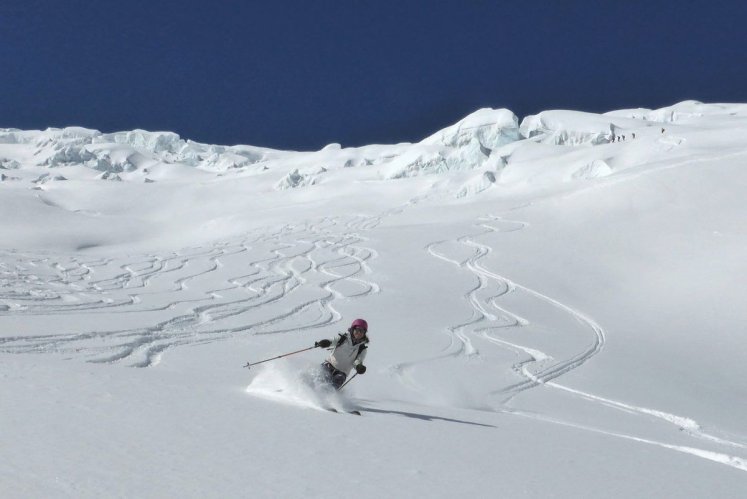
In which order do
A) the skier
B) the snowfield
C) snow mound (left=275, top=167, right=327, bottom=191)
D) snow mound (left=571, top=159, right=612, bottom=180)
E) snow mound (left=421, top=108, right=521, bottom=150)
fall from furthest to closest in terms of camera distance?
1. snow mound (left=421, top=108, right=521, bottom=150)
2. snow mound (left=275, top=167, right=327, bottom=191)
3. snow mound (left=571, top=159, right=612, bottom=180)
4. the skier
5. the snowfield

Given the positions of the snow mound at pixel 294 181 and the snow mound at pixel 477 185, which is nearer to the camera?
the snow mound at pixel 477 185

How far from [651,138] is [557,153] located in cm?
821

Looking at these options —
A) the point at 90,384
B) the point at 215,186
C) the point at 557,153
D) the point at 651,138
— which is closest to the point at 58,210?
the point at 215,186

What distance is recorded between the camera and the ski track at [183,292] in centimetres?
971

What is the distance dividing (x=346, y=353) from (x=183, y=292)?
30.2 feet

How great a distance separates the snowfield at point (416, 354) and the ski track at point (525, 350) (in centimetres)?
6

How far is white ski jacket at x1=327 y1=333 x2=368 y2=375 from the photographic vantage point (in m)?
6.80

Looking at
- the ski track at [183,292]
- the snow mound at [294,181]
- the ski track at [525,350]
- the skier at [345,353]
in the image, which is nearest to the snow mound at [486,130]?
the snow mound at [294,181]

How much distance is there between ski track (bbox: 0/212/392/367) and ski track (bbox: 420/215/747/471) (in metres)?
2.72

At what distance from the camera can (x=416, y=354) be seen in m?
10.8

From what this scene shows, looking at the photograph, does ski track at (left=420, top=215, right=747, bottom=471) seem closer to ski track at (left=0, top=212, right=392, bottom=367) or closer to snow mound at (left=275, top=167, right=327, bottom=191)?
ski track at (left=0, top=212, right=392, bottom=367)

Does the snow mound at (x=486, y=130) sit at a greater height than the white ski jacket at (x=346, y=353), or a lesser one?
greater

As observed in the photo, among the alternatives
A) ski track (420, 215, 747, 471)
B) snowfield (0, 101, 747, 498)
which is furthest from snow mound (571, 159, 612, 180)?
ski track (420, 215, 747, 471)

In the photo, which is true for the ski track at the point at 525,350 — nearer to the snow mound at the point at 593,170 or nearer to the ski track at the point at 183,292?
the ski track at the point at 183,292
